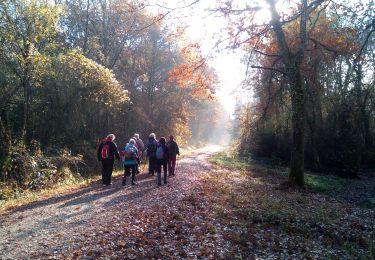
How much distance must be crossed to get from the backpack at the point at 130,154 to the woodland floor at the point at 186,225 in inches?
53.6

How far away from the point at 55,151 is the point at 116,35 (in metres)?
15.9

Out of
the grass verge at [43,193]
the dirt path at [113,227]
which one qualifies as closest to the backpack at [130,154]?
the dirt path at [113,227]

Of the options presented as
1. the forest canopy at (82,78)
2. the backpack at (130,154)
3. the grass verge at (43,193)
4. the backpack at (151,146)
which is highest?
the forest canopy at (82,78)

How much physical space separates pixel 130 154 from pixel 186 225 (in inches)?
246

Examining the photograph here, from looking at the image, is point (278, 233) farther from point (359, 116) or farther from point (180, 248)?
point (359, 116)

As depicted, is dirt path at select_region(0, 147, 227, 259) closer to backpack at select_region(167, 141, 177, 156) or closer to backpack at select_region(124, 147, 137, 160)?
backpack at select_region(124, 147, 137, 160)

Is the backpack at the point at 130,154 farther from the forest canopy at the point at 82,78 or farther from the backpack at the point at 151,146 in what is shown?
the forest canopy at the point at 82,78

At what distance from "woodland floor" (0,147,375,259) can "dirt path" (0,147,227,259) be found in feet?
0.07

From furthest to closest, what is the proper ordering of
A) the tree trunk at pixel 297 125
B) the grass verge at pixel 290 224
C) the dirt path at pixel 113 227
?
the tree trunk at pixel 297 125
the grass verge at pixel 290 224
the dirt path at pixel 113 227

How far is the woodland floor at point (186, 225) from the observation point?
24.6 feet

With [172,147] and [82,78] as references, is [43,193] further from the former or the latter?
[82,78]

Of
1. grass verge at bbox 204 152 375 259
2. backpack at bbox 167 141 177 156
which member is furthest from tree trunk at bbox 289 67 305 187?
backpack at bbox 167 141 177 156

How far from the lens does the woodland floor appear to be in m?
7.51

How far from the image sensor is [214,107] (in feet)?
264
